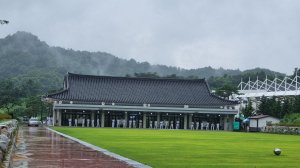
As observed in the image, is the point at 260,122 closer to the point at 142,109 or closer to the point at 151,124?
the point at 151,124

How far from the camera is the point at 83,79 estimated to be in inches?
2611

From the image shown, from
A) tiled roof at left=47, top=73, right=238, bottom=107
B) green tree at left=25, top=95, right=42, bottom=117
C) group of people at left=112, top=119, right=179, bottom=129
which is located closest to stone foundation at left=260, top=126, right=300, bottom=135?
tiled roof at left=47, top=73, right=238, bottom=107

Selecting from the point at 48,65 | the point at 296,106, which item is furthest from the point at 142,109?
the point at 48,65

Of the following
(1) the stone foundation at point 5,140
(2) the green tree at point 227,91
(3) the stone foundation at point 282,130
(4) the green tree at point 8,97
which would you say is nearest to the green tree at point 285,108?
(3) the stone foundation at point 282,130

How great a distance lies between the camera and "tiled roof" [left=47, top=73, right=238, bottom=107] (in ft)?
206

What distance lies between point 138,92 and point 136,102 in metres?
3.04

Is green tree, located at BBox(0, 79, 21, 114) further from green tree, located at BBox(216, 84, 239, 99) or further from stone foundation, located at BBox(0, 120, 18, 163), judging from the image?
stone foundation, located at BBox(0, 120, 18, 163)

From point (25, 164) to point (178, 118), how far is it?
54.7 meters

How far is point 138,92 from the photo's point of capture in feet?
217

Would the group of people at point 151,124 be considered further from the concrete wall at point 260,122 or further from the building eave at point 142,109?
the concrete wall at point 260,122

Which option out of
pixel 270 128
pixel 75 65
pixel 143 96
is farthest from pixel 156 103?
pixel 75 65

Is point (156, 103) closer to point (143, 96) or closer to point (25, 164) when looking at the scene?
point (143, 96)

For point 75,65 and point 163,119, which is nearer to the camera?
point 163,119

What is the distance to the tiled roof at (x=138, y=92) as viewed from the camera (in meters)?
62.8
